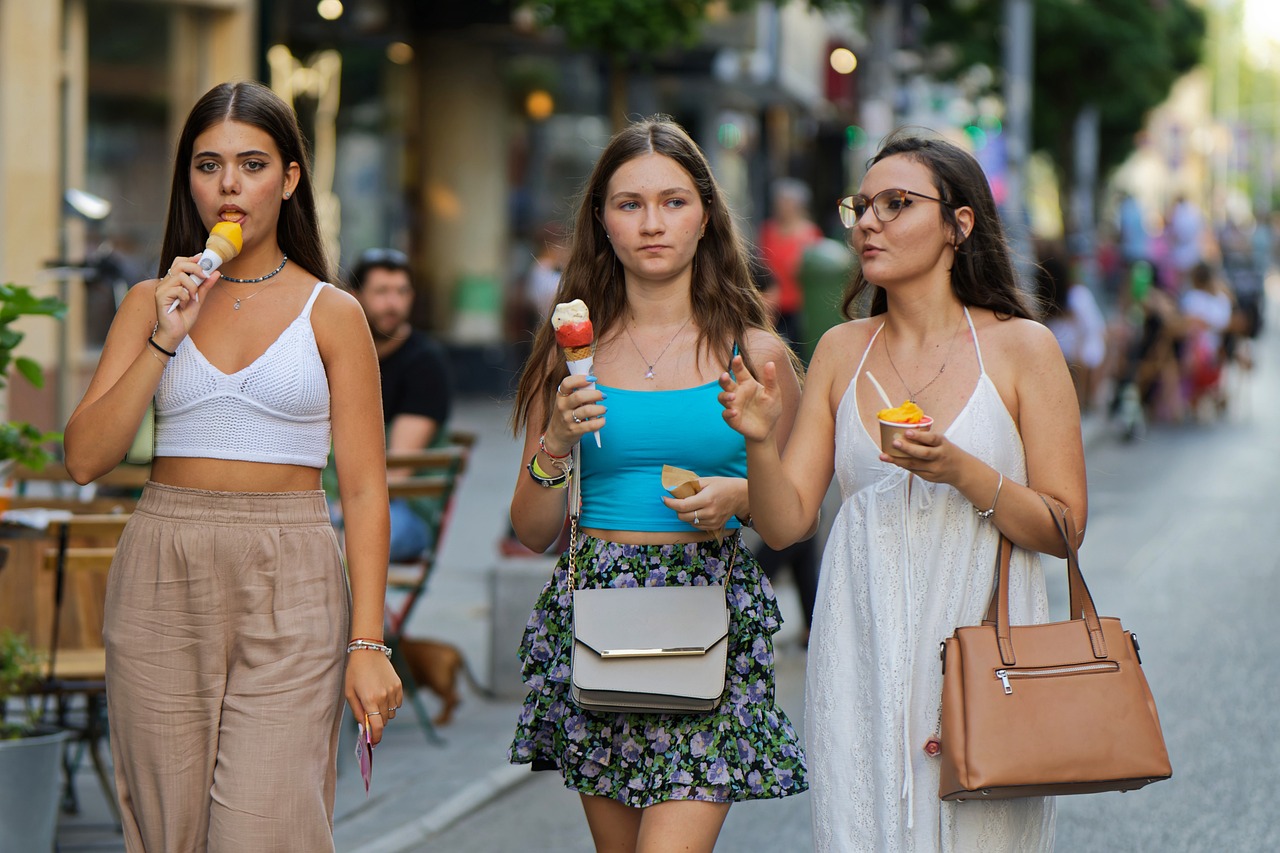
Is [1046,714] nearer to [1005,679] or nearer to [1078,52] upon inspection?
[1005,679]

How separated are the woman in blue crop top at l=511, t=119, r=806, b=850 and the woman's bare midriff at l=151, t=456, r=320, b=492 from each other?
538 millimetres

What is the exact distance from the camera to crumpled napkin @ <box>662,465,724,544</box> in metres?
3.36

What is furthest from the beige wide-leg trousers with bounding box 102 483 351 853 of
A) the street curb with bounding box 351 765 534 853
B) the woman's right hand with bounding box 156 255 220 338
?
the street curb with bounding box 351 765 534 853

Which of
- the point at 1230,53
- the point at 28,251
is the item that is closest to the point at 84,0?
the point at 28,251

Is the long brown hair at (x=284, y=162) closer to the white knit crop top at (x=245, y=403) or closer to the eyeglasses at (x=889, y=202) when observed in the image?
the white knit crop top at (x=245, y=403)

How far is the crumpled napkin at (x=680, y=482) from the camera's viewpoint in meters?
3.36

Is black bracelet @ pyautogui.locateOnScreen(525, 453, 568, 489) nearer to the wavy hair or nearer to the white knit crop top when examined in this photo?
the white knit crop top

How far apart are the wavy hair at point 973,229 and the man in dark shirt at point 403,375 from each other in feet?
12.7

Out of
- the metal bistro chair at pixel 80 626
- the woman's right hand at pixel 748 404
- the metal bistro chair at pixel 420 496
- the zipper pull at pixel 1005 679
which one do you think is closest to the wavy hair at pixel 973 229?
the woman's right hand at pixel 748 404

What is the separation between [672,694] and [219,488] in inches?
37.8

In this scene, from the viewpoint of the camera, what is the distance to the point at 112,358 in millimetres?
3262

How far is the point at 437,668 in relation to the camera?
7098 mm

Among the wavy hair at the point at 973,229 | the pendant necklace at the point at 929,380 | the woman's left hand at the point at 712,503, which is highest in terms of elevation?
the wavy hair at the point at 973,229

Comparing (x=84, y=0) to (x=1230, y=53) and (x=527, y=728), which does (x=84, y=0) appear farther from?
(x=1230, y=53)
